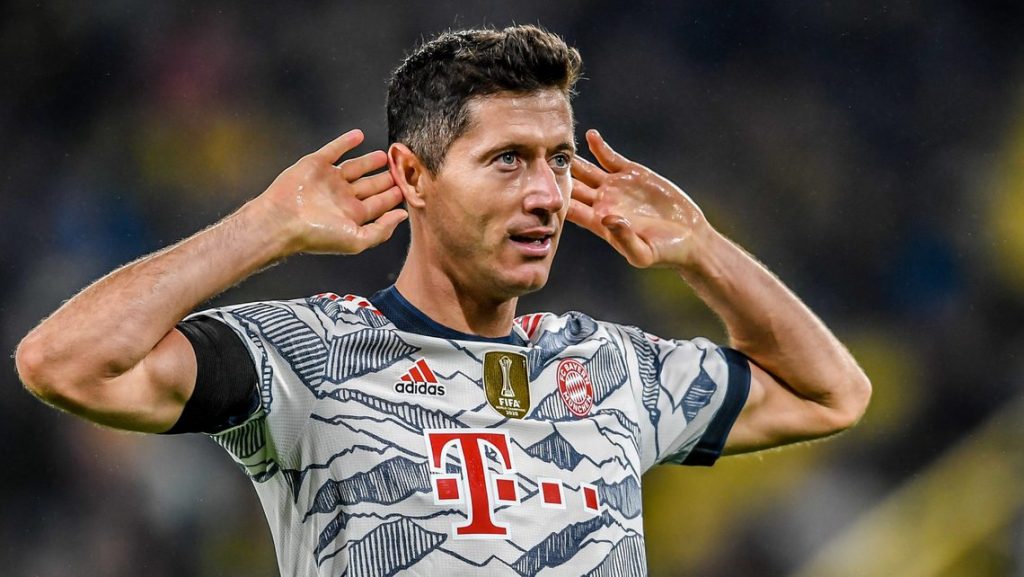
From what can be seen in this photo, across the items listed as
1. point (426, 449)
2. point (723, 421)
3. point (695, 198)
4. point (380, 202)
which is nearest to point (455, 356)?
point (426, 449)

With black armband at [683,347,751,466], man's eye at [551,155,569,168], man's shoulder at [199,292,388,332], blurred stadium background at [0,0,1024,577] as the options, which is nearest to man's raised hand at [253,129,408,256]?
man's shoulder at [199,292,388,332]

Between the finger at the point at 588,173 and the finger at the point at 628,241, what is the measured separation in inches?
4.5

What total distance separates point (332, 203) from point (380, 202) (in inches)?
5.3

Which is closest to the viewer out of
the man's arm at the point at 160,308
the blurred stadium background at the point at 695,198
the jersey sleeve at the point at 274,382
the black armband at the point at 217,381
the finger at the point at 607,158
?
the man's arm at the point at 160,308

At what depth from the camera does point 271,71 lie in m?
5.10

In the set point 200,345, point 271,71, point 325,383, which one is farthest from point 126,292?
point 271,71

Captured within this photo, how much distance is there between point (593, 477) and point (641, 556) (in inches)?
8.4

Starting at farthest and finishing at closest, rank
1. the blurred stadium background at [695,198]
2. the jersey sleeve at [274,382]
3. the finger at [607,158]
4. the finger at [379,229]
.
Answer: the blurred stadium background at [695,198]
the finger at [607,158]
the finger at [379,229]
the jersey sleeve at [274,382]

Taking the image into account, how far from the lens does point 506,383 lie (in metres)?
2.61

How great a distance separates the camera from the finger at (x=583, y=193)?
2895mm

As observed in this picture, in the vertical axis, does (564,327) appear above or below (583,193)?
below

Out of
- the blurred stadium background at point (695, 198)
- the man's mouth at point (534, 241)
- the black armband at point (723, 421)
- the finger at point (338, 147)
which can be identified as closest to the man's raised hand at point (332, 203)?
the finger at point (338, 147)

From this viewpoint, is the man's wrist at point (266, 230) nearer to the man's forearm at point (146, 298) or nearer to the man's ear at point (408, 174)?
the man's forearm at point (146, 298)

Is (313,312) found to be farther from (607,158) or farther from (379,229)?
(607,158)
